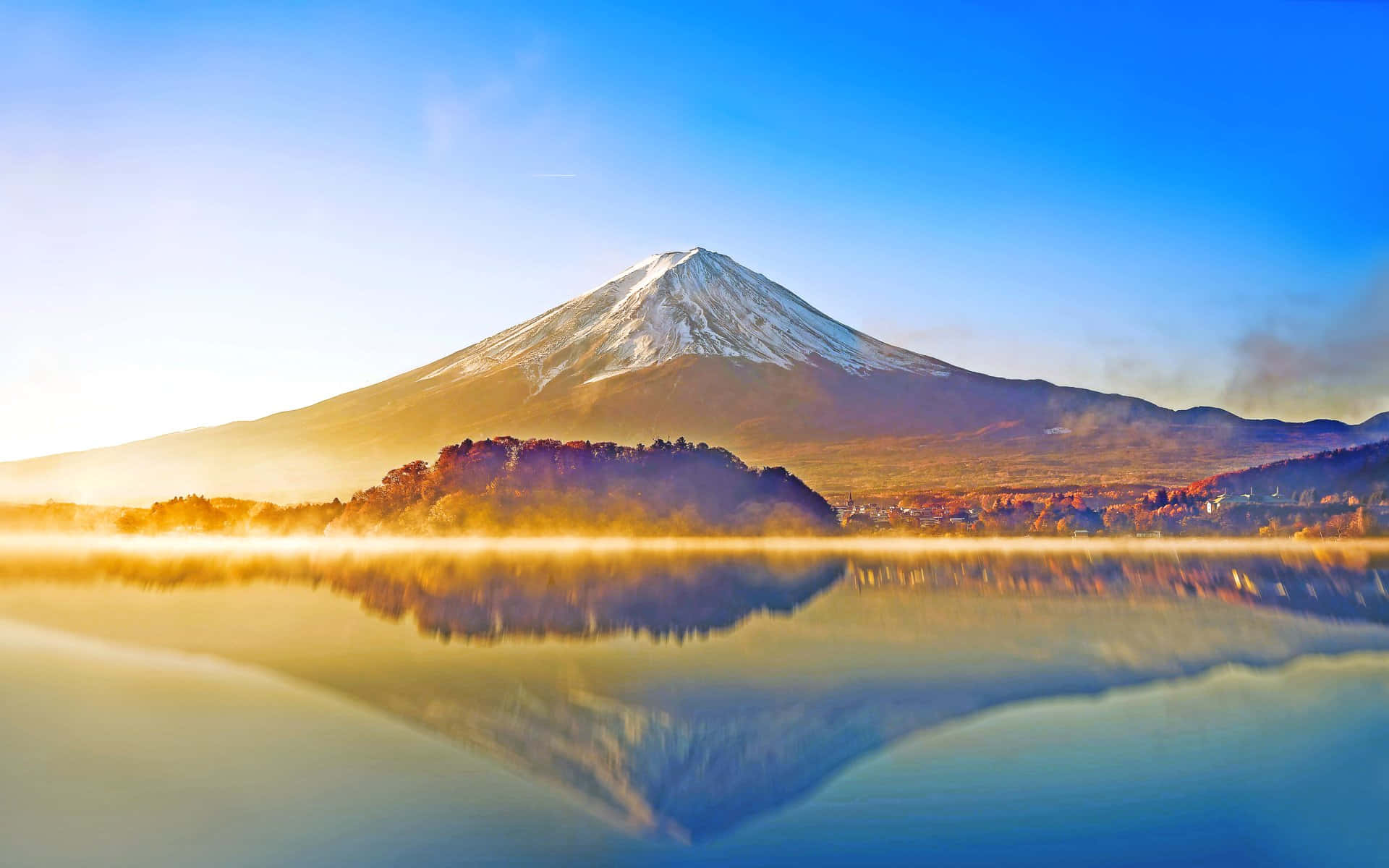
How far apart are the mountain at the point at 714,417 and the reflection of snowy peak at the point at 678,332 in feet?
0.93

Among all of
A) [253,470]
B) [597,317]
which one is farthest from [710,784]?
[597,317]

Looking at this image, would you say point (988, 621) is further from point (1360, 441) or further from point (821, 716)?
point (1360, 441)

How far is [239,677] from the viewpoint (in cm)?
1052

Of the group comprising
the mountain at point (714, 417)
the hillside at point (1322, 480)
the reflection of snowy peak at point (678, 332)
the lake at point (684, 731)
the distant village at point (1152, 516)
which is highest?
the reflection of snowy peak at point (678, 332)

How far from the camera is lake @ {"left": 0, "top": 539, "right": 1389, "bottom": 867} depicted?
5.99m

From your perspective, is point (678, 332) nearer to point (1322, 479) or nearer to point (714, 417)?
point (714, 417)

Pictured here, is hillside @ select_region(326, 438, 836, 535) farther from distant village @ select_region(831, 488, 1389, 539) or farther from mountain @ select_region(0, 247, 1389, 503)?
mountain @ select_region(0, 247, 1389, 503)

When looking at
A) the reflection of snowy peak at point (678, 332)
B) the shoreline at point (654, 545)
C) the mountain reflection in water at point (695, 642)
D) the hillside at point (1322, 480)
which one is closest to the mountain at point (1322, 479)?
the hillside at point (1322, 480)

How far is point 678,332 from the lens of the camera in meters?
117

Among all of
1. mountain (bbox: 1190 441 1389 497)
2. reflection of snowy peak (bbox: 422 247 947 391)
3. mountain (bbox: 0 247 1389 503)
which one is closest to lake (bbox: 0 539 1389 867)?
mountain (bbox: 1190 441 1389 497)

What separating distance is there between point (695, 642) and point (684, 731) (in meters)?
4.57

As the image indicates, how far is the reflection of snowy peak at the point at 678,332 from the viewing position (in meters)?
112

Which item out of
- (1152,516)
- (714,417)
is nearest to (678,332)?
(714,417)

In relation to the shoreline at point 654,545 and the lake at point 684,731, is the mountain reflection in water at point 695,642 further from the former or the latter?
the shoreline at point 654,545
